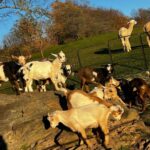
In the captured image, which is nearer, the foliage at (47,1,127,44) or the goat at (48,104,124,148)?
the goat at (48,104,124,148)

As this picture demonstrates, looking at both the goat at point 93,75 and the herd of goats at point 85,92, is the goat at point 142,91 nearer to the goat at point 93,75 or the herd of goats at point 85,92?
the herd of goats at point 85,92

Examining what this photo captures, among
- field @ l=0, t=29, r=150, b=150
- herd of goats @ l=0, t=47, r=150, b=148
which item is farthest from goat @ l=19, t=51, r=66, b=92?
field @ l=0, t=29, r=150, b=150

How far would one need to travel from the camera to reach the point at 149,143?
32.8ft

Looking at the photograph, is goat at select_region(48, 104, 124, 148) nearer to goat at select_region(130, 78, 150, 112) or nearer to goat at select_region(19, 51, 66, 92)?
goat at select_region(130, 78, 150, 112)

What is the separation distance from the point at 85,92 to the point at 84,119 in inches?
98.8

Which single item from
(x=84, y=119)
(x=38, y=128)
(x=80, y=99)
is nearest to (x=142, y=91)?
(x=80, y=99)

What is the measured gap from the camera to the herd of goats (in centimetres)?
1048

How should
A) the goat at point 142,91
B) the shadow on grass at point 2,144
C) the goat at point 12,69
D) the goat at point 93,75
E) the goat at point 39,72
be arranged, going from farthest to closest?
the goat at point 12,69, the goat at point 93,75, the goat at point 39,72, the goat at point 142,91, the shadow on grass at point 2,144

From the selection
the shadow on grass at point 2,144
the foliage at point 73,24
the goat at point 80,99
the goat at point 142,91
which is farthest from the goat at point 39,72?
the foliage at point 73,24

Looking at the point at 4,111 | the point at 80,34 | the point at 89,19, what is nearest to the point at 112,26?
the point at 89,19

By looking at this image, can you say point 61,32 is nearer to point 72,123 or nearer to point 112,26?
point 112,26

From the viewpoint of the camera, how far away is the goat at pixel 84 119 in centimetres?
1040

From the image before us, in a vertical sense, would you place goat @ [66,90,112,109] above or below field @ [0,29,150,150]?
above

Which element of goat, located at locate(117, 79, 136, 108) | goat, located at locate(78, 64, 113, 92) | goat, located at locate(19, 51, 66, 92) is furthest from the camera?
goat, located at locate(78, 64, 113, 92)
